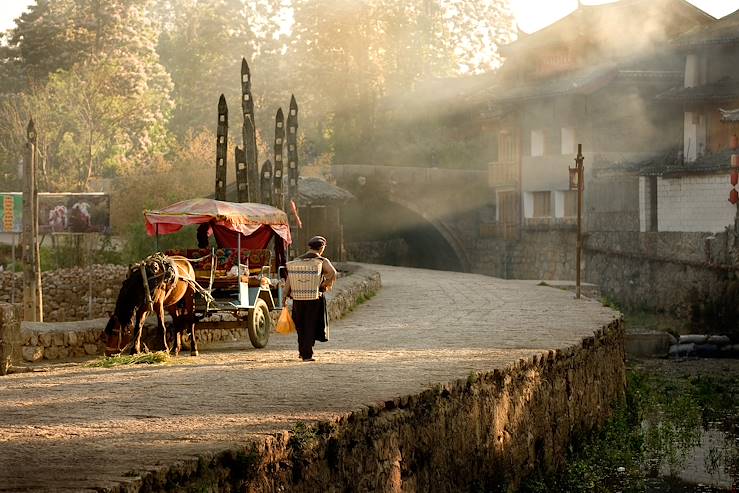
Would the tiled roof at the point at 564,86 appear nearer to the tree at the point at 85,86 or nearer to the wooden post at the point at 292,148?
the tree at the point at 85,86

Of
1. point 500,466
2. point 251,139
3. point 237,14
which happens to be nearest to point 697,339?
point 251,139

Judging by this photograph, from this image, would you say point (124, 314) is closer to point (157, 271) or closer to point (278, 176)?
point (157, 271)

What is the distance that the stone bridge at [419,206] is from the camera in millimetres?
50875

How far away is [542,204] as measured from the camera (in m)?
51.3

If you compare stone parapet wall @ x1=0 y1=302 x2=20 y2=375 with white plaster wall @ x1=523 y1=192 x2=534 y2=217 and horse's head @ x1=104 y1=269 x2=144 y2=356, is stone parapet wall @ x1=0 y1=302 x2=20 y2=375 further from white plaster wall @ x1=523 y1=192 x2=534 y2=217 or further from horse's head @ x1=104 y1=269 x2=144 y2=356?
white plaster wall @ x1=523 y1=192 x2=534 y2=217

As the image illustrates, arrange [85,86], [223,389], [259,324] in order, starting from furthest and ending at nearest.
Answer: [85,86], [259,324], [223,389]

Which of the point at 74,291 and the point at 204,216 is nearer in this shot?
the point at 204,216

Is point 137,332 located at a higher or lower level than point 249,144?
lower

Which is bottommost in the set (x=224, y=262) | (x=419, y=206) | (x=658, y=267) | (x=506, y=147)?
(x=658, y=267)

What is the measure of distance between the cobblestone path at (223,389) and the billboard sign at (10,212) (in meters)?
11.6

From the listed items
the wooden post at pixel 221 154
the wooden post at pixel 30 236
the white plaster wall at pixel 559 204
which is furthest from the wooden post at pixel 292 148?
the white plaster wall at pixel 559 204

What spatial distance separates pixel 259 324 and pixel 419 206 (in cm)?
3466

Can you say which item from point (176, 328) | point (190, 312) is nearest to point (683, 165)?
point (190, 312)

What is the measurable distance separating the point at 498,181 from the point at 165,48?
31.0 m
